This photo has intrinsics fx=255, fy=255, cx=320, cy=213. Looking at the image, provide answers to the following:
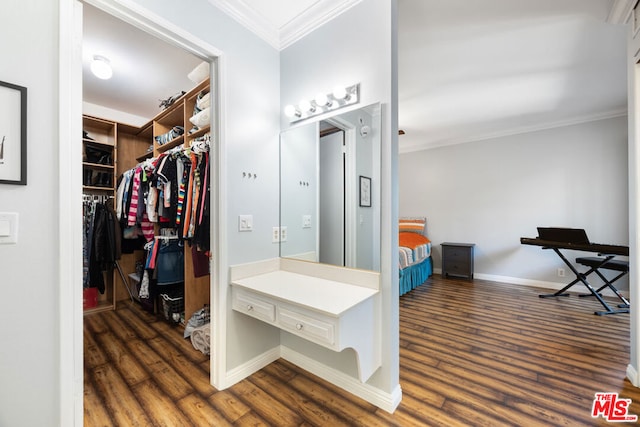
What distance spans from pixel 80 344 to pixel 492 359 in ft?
8.93

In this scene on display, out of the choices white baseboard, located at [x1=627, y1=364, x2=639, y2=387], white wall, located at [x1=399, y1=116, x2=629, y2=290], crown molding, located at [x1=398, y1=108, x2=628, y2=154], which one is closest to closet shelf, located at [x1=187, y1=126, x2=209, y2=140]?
white baseboard, located at [x1=627, y1=364, x2=639, y2=387]

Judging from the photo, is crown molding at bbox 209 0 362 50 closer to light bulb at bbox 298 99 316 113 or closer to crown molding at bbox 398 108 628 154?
light bulb at bbox 298 99 316 113

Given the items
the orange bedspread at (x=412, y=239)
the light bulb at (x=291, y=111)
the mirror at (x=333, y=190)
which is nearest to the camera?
the mirror at (x=333, y=190)

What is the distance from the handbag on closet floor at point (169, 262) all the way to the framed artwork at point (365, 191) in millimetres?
1922

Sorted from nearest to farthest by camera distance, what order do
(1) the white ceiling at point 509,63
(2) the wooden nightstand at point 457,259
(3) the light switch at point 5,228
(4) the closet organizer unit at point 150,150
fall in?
(3) the light switch at point 5,228 → (1) the white ceiling at point 509,63 → (4) the closet organizer unit at point 150,150 → (2) the wooden nightstand at point 457,259

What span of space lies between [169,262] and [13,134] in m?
1.84

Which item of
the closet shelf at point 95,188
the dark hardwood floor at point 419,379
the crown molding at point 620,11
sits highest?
the crown molding at point 620,11

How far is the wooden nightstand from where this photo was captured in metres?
4.44

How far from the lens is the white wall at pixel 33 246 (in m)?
0.98

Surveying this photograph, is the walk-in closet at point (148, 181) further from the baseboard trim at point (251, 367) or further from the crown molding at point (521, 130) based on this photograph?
the crown molding at point (521, 130)

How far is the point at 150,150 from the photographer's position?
335 centimetres

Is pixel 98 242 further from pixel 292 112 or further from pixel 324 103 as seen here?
pixel 324 103

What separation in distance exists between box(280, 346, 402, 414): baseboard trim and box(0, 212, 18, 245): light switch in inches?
68.1

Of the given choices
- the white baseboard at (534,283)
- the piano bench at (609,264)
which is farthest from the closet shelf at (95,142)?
the piano bench at (609,264)
